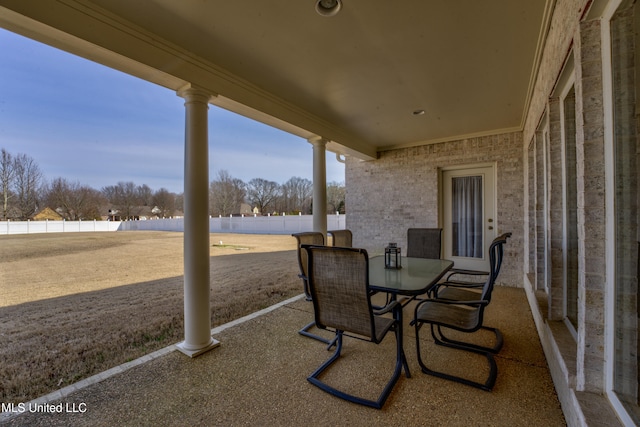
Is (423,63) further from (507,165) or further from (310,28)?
(507,165)

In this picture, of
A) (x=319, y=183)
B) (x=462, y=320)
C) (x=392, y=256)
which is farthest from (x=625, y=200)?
(x=319, y=183)

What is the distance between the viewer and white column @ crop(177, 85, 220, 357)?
242cm

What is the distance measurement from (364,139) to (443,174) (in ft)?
5.67

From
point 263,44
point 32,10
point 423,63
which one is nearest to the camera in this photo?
point 32,10

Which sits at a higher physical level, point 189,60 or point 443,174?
point 189,60

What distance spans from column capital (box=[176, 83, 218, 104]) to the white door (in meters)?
4.47

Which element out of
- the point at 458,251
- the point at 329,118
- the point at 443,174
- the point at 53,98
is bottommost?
the point at 458,251

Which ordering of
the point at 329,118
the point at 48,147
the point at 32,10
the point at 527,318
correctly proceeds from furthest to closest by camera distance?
the point at 48,147 → the point at 329,118 → the point at 527,318 → the point at 32,10

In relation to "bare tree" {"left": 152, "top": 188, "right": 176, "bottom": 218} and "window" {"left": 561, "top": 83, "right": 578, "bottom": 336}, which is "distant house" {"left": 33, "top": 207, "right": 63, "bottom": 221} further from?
"window" {"left": 561, "top": 83, "right": 578, "bottom": 336}

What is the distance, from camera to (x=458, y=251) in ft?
16.6

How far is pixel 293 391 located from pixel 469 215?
450 centimetres

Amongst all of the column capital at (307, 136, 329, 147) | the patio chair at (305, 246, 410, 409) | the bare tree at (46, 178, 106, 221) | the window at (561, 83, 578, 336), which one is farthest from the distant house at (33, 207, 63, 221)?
the window at (561, 83, 578, 336)

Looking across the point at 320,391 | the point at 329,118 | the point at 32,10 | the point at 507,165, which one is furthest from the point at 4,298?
the point at 507,165

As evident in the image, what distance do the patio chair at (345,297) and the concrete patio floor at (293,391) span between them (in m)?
0.08
